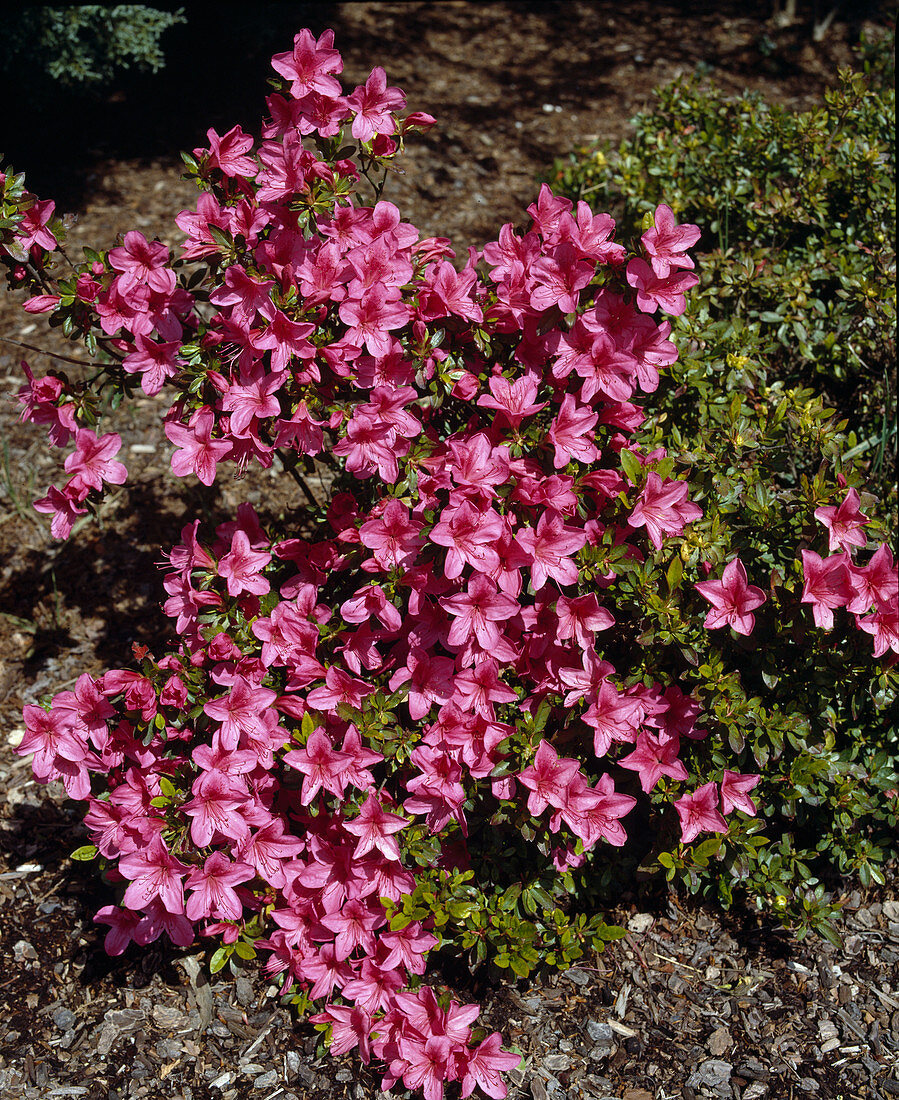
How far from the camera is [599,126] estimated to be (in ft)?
18.5

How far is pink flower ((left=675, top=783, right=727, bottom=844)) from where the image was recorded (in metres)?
2.03

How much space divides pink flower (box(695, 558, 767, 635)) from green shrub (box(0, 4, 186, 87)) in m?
4.50

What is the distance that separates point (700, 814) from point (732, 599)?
54 cm

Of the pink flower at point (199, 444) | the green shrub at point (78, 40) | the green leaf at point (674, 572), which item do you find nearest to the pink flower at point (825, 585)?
the green leaf at point (674, 572)

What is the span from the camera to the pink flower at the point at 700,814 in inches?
79.7

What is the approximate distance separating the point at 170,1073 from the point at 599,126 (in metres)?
5.66

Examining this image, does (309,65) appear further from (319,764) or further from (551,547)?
(319,764)

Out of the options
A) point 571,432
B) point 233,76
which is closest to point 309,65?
point 571,432

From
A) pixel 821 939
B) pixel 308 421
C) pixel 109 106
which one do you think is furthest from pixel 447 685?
pixel 109 106

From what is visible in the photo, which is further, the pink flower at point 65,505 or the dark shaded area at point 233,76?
the dark shaded area at point 233,76

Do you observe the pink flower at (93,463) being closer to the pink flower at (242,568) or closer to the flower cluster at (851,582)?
the pink flower at (242,568)

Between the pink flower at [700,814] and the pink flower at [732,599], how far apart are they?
406 millimetres

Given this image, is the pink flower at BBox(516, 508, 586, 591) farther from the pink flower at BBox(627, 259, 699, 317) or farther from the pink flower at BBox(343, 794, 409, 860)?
the pink flower at BBox(343, 794, 409, 860)

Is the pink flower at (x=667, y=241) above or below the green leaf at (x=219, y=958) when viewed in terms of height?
above
